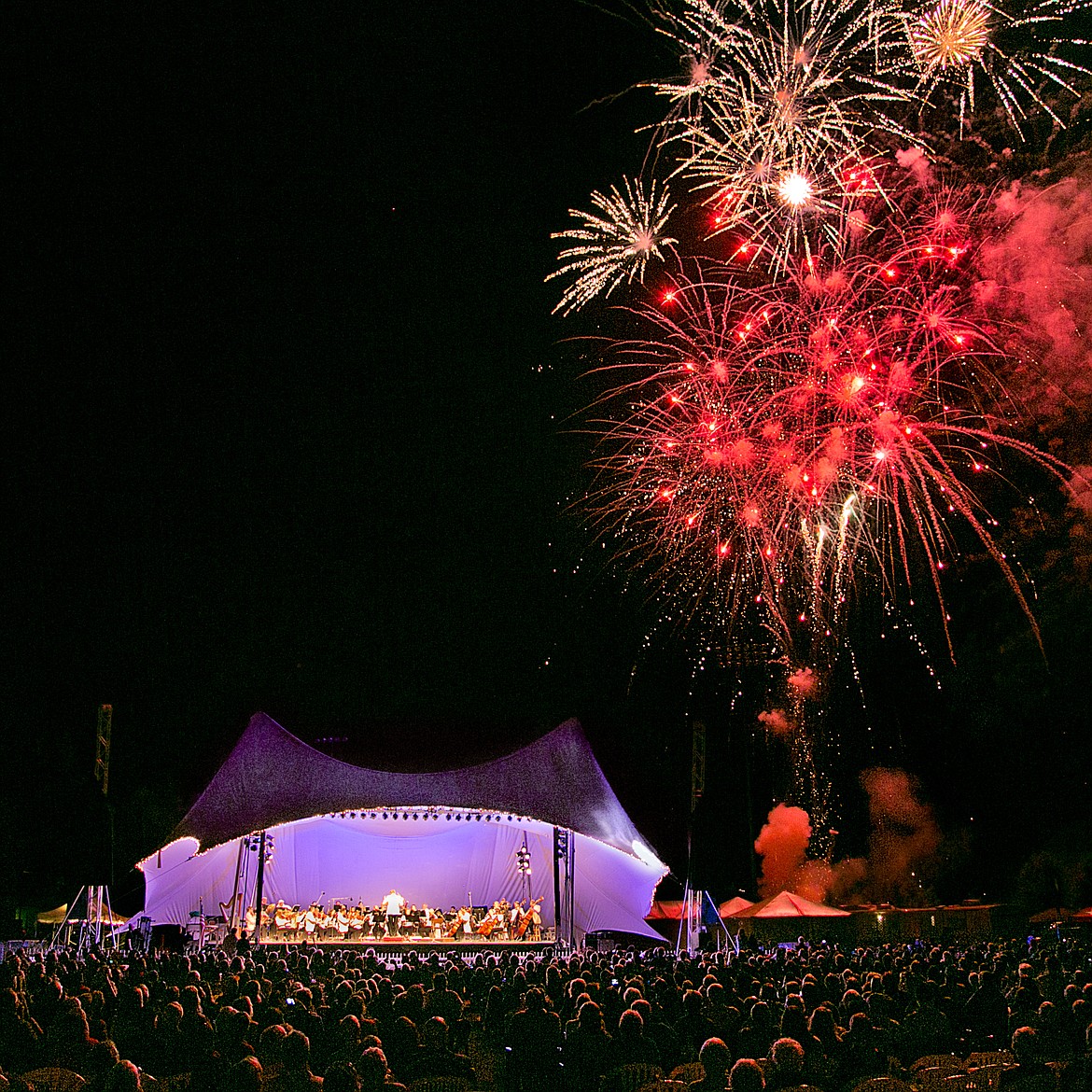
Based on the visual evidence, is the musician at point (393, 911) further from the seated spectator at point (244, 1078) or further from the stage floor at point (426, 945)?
the seated spectator at point (244, 1078)

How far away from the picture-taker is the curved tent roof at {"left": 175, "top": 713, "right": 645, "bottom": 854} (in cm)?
2605

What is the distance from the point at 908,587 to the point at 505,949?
56.7 feet

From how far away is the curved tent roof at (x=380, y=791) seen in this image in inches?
1025

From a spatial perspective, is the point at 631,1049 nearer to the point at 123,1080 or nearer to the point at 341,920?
the point at 123,1080

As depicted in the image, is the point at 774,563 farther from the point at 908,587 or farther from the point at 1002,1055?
the point at 1002,1055

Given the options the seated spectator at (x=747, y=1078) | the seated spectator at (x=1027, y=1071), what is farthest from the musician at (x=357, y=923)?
the seated spectator at (x=747, y=1078)

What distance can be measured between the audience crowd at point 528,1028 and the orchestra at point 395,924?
12.8m

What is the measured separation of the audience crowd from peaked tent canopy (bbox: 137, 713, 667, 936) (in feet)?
40.5

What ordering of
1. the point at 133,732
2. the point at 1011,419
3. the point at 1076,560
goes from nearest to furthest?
the point at 1011,419, the point at 1076,560, the point at 133,732

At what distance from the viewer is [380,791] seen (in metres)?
27.0

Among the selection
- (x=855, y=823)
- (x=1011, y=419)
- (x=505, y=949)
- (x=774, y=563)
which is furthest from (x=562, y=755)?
(x=855, y=823)

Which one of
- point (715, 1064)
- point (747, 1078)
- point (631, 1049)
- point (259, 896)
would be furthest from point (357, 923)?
point (747, 1078)

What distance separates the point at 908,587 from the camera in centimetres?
3416

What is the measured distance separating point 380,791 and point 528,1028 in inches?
761
